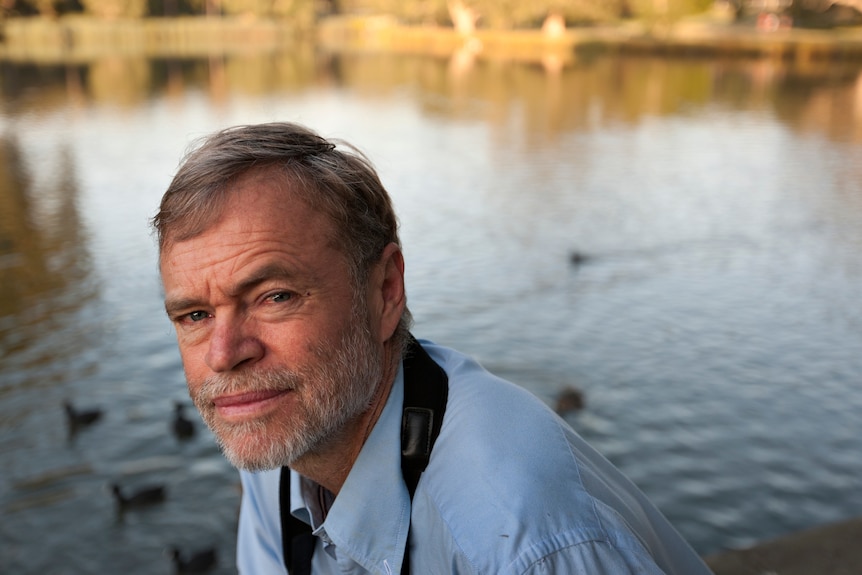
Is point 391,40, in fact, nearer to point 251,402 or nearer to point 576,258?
point 576,258

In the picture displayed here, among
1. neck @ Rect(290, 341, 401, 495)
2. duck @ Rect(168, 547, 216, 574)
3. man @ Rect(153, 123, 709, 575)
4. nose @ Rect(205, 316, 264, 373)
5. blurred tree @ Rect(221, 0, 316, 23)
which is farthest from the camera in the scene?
blurred tree @ Rect(221, 0, 316, 23)

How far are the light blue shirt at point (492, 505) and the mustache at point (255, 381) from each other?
0.19 meters

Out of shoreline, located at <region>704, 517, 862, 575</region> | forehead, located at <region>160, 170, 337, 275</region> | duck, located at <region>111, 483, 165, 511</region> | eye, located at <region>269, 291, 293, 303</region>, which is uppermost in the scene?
forehead, located at <region>160, 170, 337, 275</region>

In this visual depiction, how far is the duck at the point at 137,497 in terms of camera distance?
661cm

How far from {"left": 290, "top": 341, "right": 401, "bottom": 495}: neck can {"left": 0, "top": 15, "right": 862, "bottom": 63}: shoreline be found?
43368 millimetres

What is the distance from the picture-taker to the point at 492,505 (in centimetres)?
138

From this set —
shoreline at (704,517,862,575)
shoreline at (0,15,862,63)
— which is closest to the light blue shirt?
shoreline at (704,517,862,575)

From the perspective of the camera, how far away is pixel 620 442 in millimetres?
7316

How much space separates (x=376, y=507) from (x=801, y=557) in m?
2.56

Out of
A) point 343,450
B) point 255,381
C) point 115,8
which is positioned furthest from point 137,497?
point 115,8

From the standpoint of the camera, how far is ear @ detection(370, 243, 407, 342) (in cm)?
188

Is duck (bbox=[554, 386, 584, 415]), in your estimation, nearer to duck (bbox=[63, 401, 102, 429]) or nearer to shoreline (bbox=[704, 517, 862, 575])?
shoreline (bbox=[704, 517, 862, 575])

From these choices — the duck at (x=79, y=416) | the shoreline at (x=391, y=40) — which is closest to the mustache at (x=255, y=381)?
the duck at (x=79, y=416)

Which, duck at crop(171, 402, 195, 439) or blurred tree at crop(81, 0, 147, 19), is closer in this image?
duck at crop(171, 402, 195, 439)
